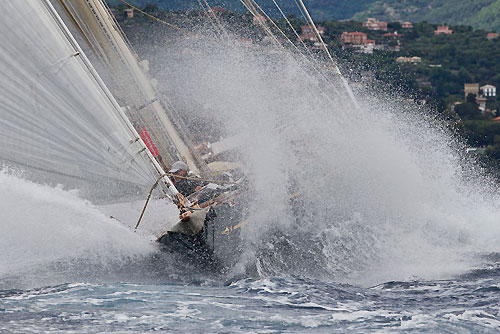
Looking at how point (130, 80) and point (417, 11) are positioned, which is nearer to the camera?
point (130, 80)

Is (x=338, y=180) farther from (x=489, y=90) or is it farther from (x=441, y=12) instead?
(x=441, y=12)

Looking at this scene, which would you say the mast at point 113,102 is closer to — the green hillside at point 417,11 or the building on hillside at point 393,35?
the building on hillside at point 393,35

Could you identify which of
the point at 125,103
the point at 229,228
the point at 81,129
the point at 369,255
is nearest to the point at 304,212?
the point at 369,255

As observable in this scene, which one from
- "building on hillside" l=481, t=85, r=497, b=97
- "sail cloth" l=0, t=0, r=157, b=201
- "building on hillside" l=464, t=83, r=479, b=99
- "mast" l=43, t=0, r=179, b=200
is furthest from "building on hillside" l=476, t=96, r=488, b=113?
"sail cloth" l=0, t=0, r=157, b=201

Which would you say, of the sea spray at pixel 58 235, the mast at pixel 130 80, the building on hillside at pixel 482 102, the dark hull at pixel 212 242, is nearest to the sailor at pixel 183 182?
the mast at pixel 130 80

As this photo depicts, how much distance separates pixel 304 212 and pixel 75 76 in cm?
514

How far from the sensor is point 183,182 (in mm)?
15992

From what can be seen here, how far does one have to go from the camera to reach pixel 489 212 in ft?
62.6

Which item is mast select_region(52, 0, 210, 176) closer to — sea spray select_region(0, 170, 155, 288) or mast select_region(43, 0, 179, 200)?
mast select_region(43, 0, 179, 200)

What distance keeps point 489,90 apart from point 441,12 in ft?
164

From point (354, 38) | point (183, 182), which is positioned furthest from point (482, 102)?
point (183, 182)

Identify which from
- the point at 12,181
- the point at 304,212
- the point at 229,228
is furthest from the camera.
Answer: the point at 304,212

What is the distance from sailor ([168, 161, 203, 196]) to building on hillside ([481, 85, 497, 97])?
44771 millimetres

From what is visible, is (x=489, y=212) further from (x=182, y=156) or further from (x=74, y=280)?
(x=74, y=280)
